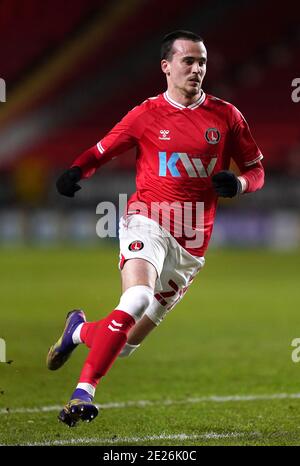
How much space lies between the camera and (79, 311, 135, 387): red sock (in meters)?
4.56

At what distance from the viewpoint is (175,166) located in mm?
5223

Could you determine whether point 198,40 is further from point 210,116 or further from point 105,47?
point 105,47

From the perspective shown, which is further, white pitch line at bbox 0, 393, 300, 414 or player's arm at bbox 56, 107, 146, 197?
white pitch line at bbox 0, 393, 300, 414

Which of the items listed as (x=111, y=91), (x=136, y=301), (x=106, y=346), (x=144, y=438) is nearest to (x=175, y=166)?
(x=136, y=301)

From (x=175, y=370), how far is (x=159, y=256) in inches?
114

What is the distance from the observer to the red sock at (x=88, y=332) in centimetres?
519

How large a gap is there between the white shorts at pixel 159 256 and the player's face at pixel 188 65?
2.70ft

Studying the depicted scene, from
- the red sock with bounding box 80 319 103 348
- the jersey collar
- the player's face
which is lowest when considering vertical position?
the red sock with bounding box 80 319 103 348

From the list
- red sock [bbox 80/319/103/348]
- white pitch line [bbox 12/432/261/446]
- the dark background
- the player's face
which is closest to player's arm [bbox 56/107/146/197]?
the player's face

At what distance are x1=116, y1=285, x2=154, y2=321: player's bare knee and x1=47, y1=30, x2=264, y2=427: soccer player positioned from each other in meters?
0.24

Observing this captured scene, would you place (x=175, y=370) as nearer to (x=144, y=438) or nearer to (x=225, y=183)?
(x=144, y=438)

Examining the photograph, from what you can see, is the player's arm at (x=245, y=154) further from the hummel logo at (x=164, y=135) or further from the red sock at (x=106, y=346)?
the red sock at (x=106, y=346)

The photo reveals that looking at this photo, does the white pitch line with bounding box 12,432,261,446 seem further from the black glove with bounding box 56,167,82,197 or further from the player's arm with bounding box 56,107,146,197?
the player's arm with bounding box 56,107,146,197

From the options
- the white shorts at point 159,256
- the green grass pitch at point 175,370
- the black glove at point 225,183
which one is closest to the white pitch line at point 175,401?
the green grass pitch at point 175,370
